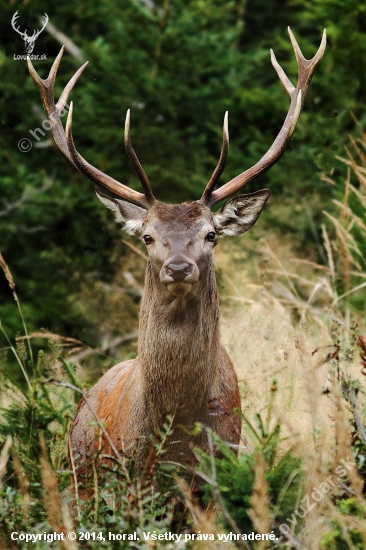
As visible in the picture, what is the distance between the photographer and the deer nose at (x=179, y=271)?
188 inches

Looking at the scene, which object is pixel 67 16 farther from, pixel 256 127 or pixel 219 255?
pixel 219 255

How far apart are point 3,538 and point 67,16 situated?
9471 mm

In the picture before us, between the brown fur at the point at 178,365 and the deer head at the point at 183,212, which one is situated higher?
the deer head at the point at 183,212

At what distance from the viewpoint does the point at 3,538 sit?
3.92m

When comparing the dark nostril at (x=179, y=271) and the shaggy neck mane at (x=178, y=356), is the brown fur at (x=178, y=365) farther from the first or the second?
the dark nostril at (x=179, y=271)

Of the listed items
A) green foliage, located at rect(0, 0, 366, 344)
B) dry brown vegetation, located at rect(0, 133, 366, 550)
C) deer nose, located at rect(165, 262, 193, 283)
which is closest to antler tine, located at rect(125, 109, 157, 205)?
deer nose, located at rect(165, 262, 193, 283)

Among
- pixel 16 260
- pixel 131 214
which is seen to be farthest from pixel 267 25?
pixel 131 214

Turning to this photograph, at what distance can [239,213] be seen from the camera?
557 cm

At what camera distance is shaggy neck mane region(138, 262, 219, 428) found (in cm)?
494

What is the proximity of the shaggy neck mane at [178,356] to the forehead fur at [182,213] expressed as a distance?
13.2 inches

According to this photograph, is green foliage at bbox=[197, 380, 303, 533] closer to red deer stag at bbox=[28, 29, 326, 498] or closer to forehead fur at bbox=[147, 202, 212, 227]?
red deer stag at bbox=[28, 29, 326, 498]

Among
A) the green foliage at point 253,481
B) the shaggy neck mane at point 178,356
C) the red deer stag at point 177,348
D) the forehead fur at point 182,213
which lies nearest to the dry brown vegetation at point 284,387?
the green foliage at point 253,481

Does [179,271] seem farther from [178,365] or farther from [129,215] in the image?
[129,215]

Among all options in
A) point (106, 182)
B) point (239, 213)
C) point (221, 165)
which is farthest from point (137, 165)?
point (239, 213)
